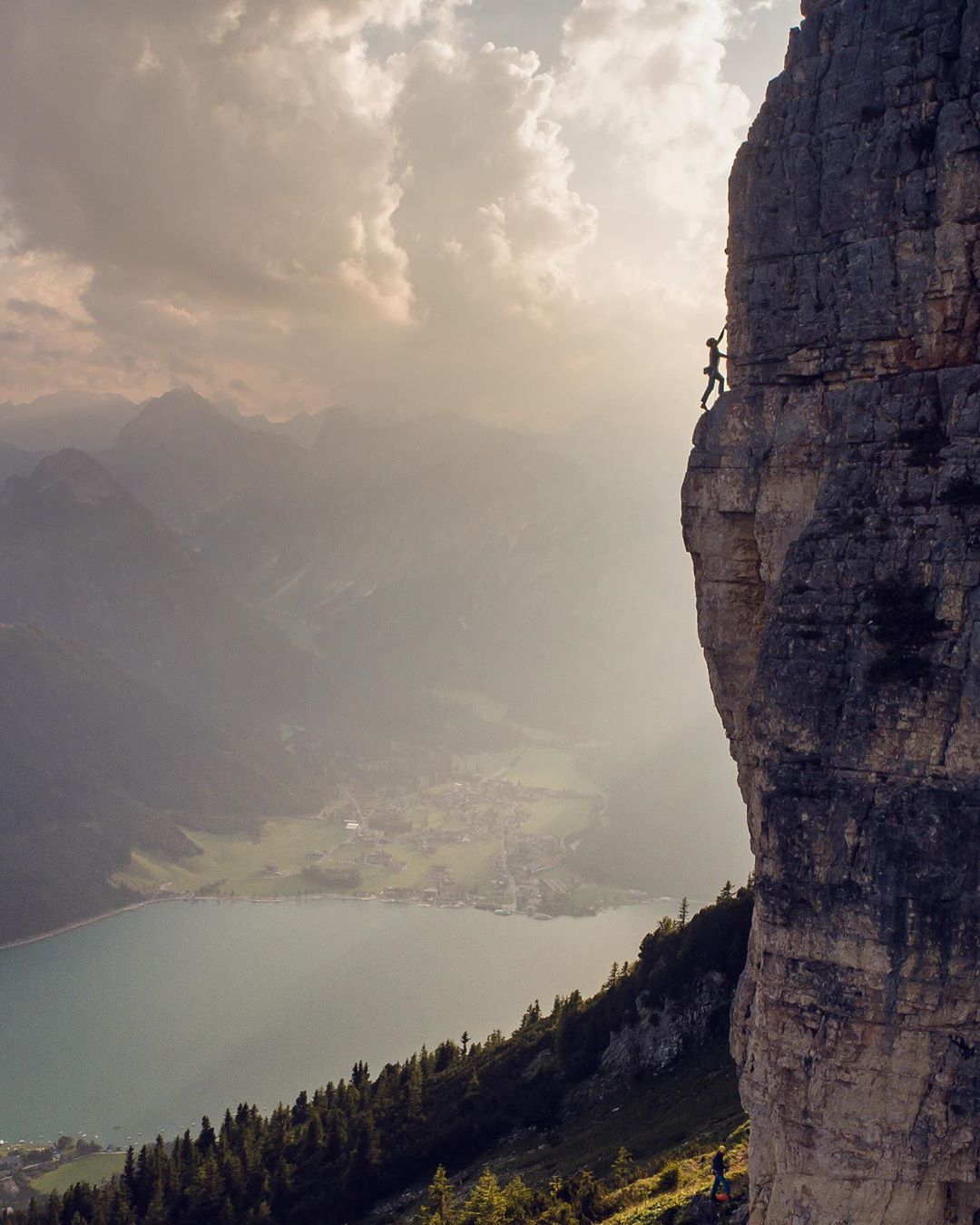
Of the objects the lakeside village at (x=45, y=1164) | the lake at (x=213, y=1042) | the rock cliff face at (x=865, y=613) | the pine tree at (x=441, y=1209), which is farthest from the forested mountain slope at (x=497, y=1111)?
the lake at (x=213, y=1042)

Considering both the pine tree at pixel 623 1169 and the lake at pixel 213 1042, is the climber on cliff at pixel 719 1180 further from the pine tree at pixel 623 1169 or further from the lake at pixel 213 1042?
the lake at pixel 213 1042

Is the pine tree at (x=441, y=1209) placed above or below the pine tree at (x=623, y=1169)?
below

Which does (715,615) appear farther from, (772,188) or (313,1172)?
(313,1172)

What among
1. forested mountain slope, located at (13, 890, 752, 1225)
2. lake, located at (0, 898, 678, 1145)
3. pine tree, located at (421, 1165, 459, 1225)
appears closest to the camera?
pine tree, located at (421, 1165, 459, 1225)

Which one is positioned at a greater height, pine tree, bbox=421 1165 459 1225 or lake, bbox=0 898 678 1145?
pine tree, bbox=421 1165 459 1225

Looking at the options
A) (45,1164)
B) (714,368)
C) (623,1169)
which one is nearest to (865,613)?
(714,368)

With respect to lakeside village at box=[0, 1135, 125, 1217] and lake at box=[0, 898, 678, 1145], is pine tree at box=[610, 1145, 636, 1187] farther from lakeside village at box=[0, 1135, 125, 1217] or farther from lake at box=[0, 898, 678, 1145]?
lake at box=[0, 898, 678, 1145]

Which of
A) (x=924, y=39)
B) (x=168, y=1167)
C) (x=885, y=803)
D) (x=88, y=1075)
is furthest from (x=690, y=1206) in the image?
(x=88, y=1075)

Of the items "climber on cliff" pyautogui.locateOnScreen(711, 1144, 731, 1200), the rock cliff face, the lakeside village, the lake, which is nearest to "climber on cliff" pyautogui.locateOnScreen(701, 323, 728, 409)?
the rock cliff face
